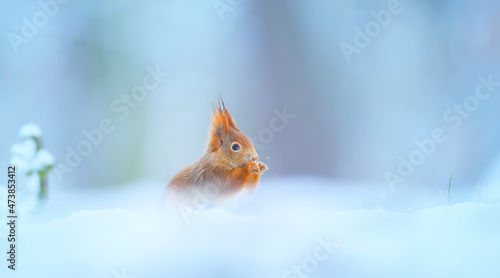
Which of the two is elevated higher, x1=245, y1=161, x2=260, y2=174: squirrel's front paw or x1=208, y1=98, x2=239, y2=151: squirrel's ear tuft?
x1=208, y1=98, x2=239, y2=151: squirrel's ear tuft

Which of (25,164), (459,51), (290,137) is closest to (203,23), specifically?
(290,137)

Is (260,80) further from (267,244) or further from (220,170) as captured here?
(267,244)

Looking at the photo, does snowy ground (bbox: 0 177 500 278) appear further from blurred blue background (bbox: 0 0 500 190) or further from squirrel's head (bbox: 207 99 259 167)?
blurred blue background (bbox: 0 0 500 190)

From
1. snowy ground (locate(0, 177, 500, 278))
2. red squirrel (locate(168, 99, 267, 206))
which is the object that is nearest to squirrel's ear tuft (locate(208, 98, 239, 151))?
red squirrel (locate(168, 99, 267, 206))

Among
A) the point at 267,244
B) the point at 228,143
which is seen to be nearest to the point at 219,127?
the point at 228,143

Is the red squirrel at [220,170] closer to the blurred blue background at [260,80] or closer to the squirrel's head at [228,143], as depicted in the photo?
the squirrel's head at [228,143]

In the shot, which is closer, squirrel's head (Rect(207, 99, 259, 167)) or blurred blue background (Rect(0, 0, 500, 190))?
squirrel's head (Rect(207, 99, 259, 167))

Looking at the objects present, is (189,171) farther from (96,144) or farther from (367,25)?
(367,25)
